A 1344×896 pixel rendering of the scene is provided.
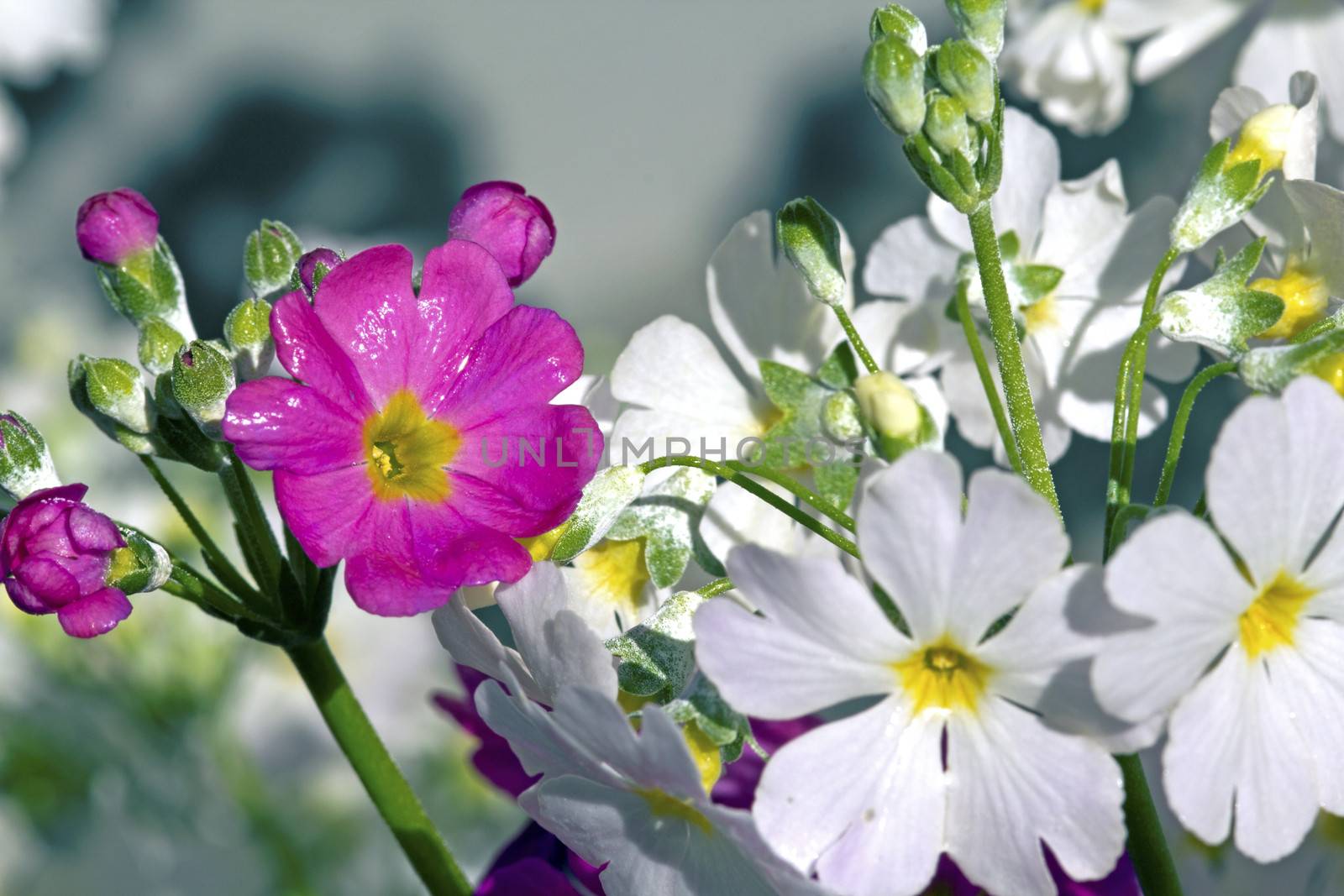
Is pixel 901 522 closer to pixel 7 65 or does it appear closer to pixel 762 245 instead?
pixel 762 245

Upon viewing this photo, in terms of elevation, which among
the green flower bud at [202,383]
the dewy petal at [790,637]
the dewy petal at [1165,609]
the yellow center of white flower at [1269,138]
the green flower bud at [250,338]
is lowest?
the dewy petal at [1165,609]

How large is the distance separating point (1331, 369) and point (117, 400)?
317 mm

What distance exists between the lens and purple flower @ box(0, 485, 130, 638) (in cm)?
38

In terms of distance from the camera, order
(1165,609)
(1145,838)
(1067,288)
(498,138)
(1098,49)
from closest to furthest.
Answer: (1165,609)
(1145,838)
(1067,288)
(1098,49)
(498,138)

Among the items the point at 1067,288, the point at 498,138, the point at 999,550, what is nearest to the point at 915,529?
the point at 999,550

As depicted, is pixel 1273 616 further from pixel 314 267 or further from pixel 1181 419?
pixel 314 267

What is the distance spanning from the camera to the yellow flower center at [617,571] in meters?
0.46

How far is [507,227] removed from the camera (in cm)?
44

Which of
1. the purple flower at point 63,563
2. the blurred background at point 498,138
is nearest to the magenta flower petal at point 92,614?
the purple flower at point 63,563

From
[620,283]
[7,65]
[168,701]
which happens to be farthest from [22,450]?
[620,283]

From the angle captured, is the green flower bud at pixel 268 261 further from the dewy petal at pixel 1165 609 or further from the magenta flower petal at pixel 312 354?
the dewy petal at pixel 1165 609

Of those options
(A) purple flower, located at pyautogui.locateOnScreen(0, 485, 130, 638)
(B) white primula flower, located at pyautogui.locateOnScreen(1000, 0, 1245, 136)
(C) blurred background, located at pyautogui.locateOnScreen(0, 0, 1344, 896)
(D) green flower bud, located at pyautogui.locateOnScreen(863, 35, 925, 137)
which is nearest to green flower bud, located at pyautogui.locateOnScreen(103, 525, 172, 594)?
(A) purple flower, located at pyautogui.locateOnScreen(0, 485, 130, 638)

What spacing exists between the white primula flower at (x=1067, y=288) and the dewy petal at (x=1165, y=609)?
181 millimetres

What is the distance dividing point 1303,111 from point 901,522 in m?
0.21
